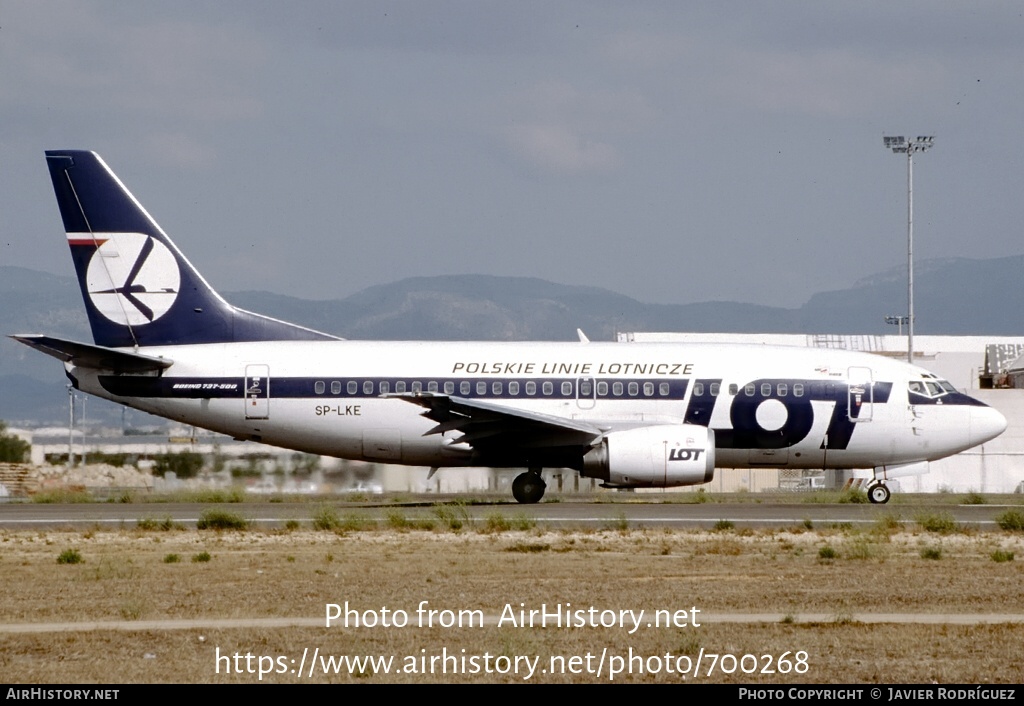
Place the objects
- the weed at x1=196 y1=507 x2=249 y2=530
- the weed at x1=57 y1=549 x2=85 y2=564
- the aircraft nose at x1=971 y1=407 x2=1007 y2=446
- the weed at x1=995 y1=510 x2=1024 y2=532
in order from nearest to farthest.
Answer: the weed at x1=57 y1=549 x2=85 y2=564, the weed at x1=196 y1=507 x2=249 y2=530, the weed at x1=995 y1=510 x2=1024 y2=532, the aircraft nose at x1=971 y1=407 x2=1007 y2=446

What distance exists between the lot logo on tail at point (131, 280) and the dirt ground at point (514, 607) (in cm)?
924

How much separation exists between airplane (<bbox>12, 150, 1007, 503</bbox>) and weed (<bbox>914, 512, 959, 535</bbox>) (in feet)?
18.4

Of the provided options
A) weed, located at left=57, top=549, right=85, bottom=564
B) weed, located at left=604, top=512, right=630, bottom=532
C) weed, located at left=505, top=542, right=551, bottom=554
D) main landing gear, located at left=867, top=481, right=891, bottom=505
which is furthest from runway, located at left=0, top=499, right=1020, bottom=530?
weed, located at left=57, top=549, right=85, bottom=564

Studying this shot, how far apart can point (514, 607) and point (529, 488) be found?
57.1 feet

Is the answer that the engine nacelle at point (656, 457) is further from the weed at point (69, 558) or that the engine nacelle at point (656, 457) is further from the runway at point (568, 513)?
the weed at point (69, 558)

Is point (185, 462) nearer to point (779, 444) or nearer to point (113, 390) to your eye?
point (113, 390)

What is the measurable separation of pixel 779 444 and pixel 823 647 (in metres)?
19.6

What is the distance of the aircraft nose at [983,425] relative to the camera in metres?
32.7

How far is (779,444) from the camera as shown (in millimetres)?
31922

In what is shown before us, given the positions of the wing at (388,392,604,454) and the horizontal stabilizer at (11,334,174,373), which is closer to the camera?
the wing at (388,392,604,454)

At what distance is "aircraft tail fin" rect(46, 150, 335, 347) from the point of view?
1280 inches

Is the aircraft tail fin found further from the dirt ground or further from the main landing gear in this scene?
the main landing gear

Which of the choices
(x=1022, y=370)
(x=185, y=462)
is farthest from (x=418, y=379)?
(x=1022, y=370)

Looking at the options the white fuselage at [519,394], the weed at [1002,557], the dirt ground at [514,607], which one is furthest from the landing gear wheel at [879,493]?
the weed at [1002,557]
